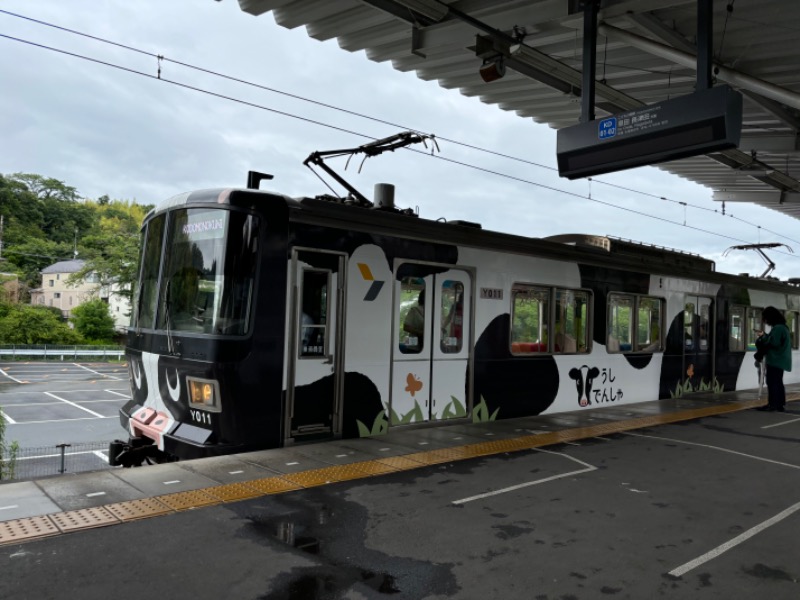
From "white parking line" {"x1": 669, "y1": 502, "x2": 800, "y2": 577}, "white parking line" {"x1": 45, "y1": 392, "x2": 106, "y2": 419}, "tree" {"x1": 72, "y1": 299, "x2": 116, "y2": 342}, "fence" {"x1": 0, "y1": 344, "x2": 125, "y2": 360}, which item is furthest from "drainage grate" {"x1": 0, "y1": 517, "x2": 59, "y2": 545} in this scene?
"tree" {"x1": 72, "y1": 299, "x2": 116, "y2": 342}

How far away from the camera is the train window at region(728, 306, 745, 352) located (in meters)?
14.0

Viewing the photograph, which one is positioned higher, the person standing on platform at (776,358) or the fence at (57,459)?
the person standing on platform at (776,358)

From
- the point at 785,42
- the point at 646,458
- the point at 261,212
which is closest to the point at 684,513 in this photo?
the point at 646,458

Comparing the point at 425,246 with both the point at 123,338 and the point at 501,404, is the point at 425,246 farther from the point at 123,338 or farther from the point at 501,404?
the point at 123,338

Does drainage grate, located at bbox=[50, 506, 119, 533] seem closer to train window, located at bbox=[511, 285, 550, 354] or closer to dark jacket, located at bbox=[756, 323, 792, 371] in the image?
train window, located at bbox=[511, 285, 550, 354]

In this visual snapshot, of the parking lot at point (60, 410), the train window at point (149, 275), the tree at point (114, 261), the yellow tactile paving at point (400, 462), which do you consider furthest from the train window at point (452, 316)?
the tree at point (114, 261)

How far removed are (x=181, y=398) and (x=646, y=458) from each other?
16.6 feet

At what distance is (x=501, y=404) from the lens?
876cm

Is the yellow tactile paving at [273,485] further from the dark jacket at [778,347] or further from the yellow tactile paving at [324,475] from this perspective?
the dark jacket at [778,347]

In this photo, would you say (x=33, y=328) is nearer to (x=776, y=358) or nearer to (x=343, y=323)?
(x=343, y=323)

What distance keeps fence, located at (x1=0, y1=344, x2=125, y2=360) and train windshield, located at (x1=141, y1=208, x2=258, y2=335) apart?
37.2m

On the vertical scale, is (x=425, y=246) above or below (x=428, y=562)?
above

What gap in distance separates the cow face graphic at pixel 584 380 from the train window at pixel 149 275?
21.0 feet

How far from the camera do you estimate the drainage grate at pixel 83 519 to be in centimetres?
409
